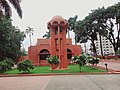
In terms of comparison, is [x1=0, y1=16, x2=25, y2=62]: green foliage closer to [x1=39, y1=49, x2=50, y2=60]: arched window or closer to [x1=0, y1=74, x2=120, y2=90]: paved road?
[x1=39, y1=49, x2=50, y2=60]: arched window

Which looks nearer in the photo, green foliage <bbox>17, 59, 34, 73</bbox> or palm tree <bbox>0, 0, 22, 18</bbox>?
palm tree <bbox>0, 0, 22, 18</bbox>

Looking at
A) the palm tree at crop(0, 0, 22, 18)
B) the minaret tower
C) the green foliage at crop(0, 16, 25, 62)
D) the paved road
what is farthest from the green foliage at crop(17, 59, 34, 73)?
the palm tree at crop(0, 0, 22, 18)

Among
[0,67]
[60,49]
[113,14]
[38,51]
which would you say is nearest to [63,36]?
[60,49]

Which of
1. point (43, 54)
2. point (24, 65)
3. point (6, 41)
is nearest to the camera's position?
point (24, 65)

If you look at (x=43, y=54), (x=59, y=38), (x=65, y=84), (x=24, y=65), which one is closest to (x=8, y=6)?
(x=65, y=84)

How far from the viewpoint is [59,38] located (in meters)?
31.2

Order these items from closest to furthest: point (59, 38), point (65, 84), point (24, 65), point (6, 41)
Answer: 1. point (65, 84)
2. point (24, 65)
3. point (59, 38)
4. point (6, 41)

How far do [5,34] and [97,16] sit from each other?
1095 inches

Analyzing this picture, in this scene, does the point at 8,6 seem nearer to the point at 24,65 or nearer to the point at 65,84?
the point at 65,84

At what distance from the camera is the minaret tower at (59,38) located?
30.8 m

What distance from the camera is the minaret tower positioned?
101ft

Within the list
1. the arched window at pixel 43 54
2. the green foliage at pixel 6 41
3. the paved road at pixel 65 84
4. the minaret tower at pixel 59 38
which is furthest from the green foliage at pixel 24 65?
the arched window at pixel 43 54

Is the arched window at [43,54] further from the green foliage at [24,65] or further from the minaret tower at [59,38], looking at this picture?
the green foliage at [24,65]

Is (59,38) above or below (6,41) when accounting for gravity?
above
